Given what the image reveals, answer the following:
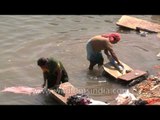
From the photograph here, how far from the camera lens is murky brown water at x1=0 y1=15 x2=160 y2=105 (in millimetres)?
8266

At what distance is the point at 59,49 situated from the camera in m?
10.6

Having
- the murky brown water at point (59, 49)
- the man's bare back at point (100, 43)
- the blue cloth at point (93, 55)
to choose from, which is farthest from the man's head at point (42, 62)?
the blue cloth at point (93, 55)

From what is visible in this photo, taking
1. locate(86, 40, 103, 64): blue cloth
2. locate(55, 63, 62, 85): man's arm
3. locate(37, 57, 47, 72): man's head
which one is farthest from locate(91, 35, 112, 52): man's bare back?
locate(37, 57, 47, 72): man's head

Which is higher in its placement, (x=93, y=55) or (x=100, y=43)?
(x=100, y=43)

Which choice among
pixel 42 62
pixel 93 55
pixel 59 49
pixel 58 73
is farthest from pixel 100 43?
pixel 59 49

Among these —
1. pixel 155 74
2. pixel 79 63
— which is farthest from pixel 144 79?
pixel 79 63

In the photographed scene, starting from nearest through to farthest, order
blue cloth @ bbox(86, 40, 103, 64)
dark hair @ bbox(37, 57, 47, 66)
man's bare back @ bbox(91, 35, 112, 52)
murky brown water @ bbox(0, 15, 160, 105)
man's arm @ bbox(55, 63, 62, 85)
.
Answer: dark hair @ bbox(37, 57, 47, 66) → man's arm @ bbox(55, 63, 62, 85) → man's bare back @ bbox(91, 35, 112, 52) → murky brown water @ bbox(0, 15, 160, 105) → blue cloth @ bbox(86, 40, 103, 64)

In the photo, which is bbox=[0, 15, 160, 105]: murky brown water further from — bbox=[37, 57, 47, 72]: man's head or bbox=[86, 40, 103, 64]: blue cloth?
bbox=[37, 57, 47, 72]: man's head

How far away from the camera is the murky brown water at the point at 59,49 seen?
8.27m

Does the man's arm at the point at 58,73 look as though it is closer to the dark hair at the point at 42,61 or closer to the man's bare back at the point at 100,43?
the dark hair at the point at 42,61

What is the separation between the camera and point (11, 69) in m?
9.20

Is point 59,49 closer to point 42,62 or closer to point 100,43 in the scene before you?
point 100,43
